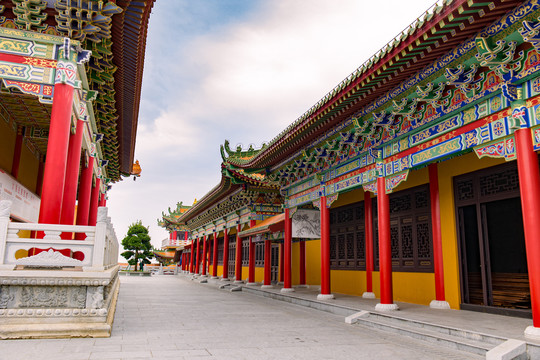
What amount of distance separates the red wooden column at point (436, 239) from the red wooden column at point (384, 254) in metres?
1.24

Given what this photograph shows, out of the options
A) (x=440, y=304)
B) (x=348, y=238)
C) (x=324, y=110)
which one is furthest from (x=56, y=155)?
(x=348, y=238)

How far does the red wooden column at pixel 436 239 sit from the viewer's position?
836cm

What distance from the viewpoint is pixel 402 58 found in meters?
6.52

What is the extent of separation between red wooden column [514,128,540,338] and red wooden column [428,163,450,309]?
337 cm

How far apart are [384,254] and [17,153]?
973 centimetres

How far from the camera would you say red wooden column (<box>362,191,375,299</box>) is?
35.6 feet

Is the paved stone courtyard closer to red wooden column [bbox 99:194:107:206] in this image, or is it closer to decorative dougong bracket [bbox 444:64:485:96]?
decorative dougong bracket [bbox 444:64:485:96]

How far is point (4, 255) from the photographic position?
17.1 feet

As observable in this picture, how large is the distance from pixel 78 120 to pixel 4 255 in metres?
3.82

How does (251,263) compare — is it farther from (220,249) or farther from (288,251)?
(220,249)

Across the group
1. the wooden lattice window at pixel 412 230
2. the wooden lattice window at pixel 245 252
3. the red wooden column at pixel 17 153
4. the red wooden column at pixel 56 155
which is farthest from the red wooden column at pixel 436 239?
the wooden lattice window at pixel 245 252

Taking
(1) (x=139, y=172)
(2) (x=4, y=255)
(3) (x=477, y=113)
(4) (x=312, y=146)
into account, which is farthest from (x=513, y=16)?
(1) (x=139, y=172)

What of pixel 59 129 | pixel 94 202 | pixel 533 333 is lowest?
pixel 533 333

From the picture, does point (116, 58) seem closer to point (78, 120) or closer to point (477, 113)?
point (78, 120)
